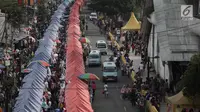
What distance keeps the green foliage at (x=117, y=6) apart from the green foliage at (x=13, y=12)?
36.9 meters

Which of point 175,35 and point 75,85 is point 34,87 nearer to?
point 75,85

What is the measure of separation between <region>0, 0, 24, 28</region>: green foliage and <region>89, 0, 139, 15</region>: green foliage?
121 feet

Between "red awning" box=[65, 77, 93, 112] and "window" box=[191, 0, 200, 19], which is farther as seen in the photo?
"window" box=[191, 0, 200, 19]

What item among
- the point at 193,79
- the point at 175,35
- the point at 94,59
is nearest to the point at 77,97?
Answer: the point at 193,79

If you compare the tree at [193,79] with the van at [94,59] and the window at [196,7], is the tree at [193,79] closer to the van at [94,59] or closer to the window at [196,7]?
the window at [196,7]

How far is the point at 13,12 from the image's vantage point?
49.6 metres

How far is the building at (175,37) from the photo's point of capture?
39812 mm

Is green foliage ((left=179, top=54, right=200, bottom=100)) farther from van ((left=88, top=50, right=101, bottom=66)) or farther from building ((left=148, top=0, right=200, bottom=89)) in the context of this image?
van ((left=88, top=50, right=101, bottom=66))

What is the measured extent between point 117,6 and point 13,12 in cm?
3983

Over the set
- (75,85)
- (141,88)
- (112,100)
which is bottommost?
(112,100)

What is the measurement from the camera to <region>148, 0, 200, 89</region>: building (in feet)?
131

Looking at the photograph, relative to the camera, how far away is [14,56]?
4225cm

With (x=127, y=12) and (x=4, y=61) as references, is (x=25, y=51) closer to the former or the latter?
(x=4, y=61)

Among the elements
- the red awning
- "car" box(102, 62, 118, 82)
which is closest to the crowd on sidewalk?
"car" box(102, 62, 118, 82)
